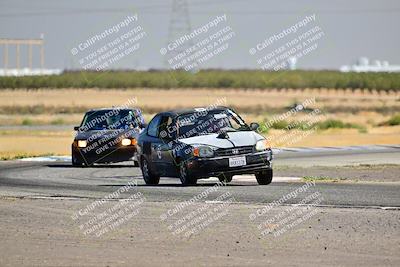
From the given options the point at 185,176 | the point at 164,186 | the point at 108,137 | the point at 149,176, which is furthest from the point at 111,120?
the point at 185,176

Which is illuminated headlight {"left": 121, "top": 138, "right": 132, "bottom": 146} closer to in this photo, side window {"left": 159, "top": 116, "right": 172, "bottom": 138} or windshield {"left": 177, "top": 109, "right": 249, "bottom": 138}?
side window {"left": 159, "top": 116, "right": 172, "bottom": 138}

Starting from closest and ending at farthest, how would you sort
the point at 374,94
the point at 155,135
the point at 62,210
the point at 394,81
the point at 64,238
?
1. the point at 64,238
2. the point at 62,210
3. the point at 155,135
4. the point at 394,81
5. the point at 374,94

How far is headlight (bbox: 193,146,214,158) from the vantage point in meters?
21.0

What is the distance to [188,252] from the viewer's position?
1240 centimetres

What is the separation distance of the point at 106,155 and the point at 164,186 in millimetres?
7231

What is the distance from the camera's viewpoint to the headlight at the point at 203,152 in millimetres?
21031

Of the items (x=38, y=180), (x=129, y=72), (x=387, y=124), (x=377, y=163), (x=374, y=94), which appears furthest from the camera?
(x=129, y=72)

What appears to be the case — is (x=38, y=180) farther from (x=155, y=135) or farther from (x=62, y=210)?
(x=62, y=210)

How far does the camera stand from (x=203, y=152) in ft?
69.1

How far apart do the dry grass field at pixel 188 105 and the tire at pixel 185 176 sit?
17504 millimetres

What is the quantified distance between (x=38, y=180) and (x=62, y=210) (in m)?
7.95

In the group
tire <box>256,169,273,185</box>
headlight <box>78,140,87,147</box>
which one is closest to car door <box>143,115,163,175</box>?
tire <box>256,169,273,185</box>

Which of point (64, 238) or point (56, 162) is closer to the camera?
point (64, 238)

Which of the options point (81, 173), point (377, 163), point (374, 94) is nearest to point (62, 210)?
point (81, 173)
